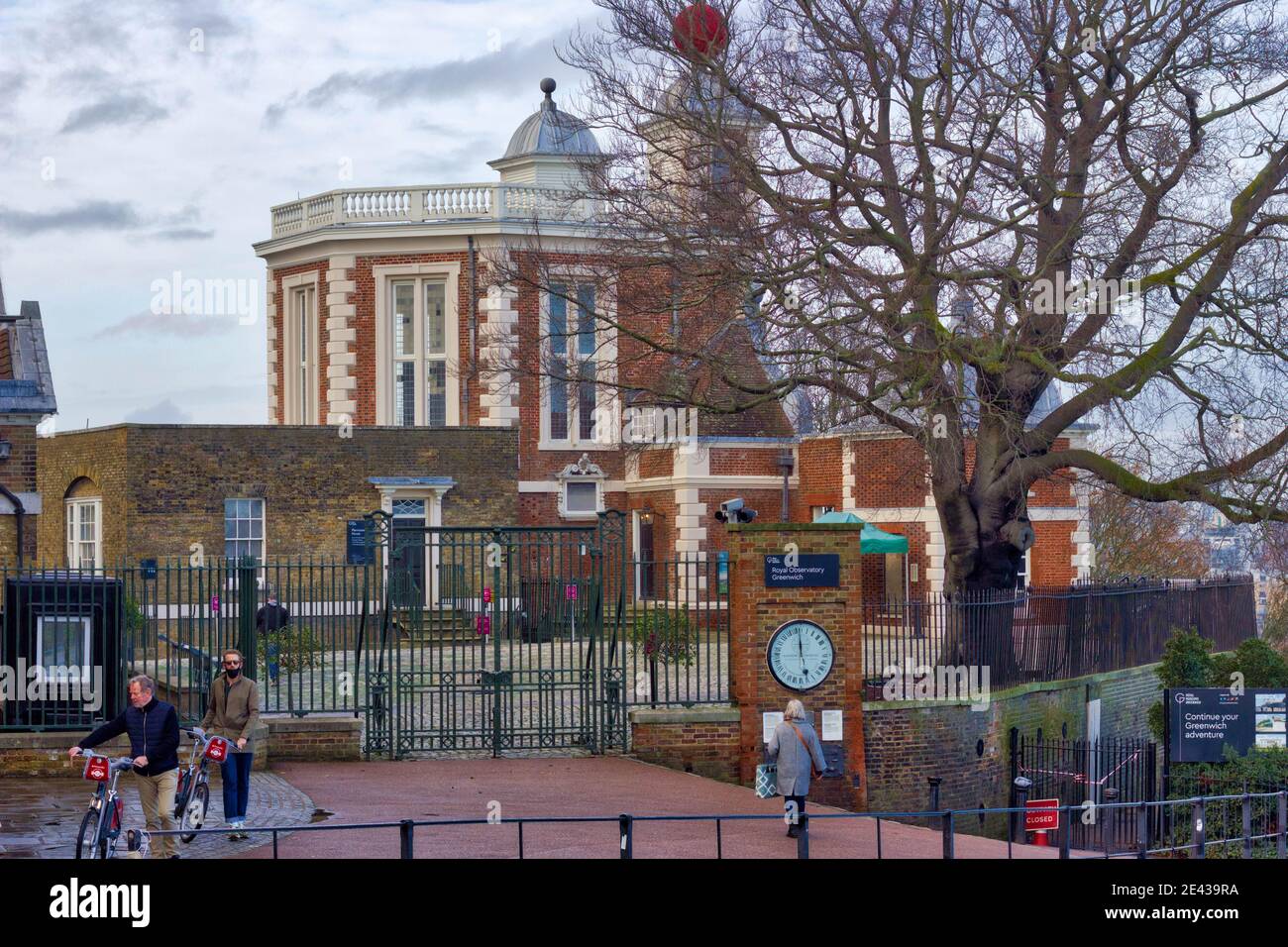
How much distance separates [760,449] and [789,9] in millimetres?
15699

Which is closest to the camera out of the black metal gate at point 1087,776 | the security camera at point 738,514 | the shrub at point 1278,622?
the security camera at point 738,514

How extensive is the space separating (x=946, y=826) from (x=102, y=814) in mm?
6873

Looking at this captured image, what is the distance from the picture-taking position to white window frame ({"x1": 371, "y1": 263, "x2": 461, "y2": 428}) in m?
41.0

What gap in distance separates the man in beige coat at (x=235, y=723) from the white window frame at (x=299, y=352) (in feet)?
86.0

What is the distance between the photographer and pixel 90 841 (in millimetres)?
14375

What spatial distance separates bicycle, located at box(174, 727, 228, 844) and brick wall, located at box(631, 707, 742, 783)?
684 centimetres

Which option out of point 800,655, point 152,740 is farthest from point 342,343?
point 152,740

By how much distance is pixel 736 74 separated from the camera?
88.3ft

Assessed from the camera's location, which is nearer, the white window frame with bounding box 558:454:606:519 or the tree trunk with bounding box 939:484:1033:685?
the tree trunk with bounding box 939:484:1033:685

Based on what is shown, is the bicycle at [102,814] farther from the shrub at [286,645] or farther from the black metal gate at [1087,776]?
the black metal gate at [1087,776]

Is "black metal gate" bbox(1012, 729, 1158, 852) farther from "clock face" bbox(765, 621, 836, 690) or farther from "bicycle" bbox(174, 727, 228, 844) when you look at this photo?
"bicycle" bbox(174, 727, 228, 844)

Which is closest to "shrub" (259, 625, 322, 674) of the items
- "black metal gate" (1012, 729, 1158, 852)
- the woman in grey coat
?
the woman in grey coat

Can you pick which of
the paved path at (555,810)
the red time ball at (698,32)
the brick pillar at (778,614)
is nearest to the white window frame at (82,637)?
the paved path at (555,810)

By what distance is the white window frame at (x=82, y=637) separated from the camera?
2012 centimetres
